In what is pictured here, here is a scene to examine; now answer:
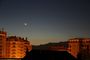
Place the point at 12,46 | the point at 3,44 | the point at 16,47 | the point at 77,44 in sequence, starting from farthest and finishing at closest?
the point at 77,44
the point at 16,47
the point at 12,46
the point at 3,44

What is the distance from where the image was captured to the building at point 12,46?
421 feet

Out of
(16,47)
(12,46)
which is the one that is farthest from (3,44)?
(16,47)

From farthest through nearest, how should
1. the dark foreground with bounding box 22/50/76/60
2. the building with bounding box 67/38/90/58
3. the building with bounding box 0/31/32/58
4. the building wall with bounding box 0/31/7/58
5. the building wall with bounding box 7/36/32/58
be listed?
the building with bounding box 67/38/90/58 < the building wall with bounding box 7/36/32/58 < the building with bounding box 0/31/32/58 < the building wall with bounding box 0/31/7/58 < the dark foreground with bounding box 22/50/76/60

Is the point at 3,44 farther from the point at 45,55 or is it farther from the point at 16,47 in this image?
the point at 45,55

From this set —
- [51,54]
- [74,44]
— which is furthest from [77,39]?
[51,54]

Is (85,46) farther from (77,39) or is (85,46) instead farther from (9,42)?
(9,42)

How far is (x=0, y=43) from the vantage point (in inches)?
4993

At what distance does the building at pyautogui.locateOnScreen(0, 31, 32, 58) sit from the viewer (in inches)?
5058

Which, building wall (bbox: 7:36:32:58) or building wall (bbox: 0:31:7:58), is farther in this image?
building wall (bbox: 7:36:32:58)

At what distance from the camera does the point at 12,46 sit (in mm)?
139125

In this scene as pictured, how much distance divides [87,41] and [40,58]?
3968 inches

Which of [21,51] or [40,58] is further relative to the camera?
[21,51]

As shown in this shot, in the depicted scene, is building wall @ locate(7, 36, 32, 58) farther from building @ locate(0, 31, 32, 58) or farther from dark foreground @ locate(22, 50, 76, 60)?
dark foreground @ locate(22, 50, 76, 60)

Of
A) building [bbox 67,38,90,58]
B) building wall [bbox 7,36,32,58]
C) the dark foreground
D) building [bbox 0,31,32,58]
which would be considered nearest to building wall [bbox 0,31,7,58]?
building [bbox 0,31,32,58]
